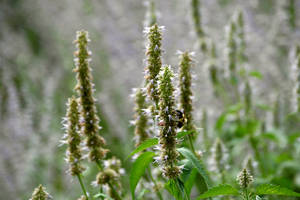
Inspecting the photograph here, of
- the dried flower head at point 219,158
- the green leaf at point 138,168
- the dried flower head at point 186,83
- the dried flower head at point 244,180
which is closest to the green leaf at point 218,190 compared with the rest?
the dried flower head at point 244,180

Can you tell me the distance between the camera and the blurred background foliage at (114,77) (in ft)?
17.7

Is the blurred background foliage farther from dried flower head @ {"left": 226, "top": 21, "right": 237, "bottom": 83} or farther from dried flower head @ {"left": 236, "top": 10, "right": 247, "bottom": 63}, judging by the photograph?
dried flower head @ {"left": 226, "top": 21, "right": 237, "bottom": 83}

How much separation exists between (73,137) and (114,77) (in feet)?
26.3

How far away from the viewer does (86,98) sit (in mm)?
2078

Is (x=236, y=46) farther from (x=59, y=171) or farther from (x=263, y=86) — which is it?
(x=59, y=171)

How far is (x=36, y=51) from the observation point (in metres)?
11.3

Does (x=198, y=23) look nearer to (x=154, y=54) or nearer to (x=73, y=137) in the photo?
(x=154, y=54)

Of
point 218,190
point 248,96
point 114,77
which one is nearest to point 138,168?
point 218,190

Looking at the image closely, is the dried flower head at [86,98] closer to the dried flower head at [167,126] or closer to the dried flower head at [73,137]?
the dried flower head at [73,137]

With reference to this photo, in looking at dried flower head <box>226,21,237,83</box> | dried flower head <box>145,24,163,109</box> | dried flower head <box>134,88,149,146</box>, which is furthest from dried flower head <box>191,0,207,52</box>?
dried flower head <box>145,24,163,109</box>

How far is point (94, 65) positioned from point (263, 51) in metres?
5.25

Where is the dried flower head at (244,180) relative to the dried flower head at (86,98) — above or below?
below

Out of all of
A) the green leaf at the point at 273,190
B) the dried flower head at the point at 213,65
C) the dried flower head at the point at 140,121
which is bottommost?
the green leaf at the point at 273,190

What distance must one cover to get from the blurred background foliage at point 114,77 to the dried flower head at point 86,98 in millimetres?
2348
